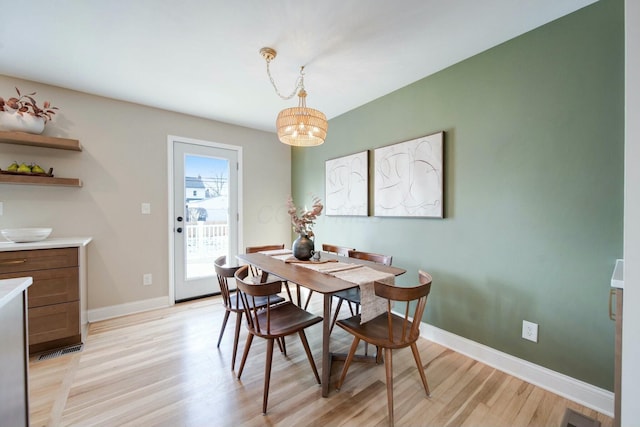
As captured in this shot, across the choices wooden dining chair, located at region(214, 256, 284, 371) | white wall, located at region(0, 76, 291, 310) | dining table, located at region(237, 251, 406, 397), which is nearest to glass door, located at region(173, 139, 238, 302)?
white wall, located at region(0, 76, 291, 310)

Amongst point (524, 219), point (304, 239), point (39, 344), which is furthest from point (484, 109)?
point (39, 344)

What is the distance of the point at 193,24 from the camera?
66.7 inches

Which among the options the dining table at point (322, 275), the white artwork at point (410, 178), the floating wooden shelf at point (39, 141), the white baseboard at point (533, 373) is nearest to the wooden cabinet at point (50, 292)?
the floating wooden shelf at point (39, 141)

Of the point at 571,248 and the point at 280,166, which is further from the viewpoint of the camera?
the point at 280,166

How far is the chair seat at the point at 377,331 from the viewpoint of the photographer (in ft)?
4.87

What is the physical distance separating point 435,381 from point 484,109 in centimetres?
205

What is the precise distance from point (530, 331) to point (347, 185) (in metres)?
2.14

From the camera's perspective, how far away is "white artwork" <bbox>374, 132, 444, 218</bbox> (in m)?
2.25

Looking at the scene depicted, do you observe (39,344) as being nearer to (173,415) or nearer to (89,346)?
(89,346)

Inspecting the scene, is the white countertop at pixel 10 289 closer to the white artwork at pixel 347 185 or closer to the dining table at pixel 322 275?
the dining table at pixel 322 275

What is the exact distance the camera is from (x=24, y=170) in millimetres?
2266

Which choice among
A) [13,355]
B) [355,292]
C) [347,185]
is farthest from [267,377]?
[347,185]

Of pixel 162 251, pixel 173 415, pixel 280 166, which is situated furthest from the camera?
pixel 280 166

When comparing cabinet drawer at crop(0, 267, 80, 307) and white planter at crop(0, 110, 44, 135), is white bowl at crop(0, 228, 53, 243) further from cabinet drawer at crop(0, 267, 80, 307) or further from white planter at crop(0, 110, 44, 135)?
white planter at crop(0, 110, 44, 135)
